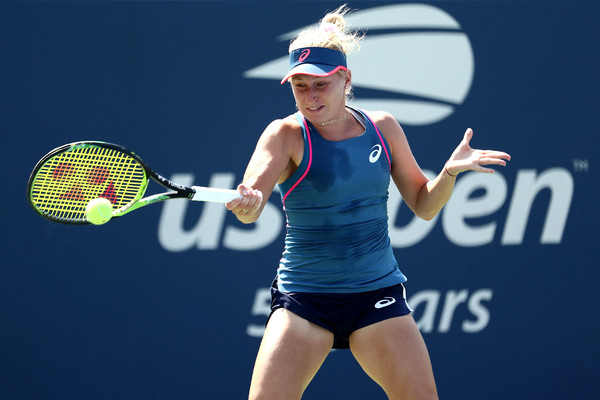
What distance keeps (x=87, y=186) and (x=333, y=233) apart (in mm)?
905

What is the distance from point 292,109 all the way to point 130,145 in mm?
942

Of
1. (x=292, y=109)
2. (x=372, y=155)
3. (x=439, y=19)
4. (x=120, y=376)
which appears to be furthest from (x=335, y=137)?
(x=120, y=376)

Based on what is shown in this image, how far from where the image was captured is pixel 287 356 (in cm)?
287

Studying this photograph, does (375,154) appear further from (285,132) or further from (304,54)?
(304,54)

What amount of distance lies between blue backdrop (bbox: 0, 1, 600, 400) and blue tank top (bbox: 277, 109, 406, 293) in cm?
166

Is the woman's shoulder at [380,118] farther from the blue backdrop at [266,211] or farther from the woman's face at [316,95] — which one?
the blue backdrop at [266,211]

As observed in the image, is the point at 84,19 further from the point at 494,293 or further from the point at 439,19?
the point at 494,293

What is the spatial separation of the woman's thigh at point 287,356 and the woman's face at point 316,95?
73 centimetres

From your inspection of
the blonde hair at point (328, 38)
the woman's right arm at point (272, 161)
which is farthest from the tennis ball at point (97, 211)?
the blonde hair at point (328, 38)

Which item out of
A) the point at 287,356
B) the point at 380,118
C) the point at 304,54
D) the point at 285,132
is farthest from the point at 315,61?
the point at 287,356

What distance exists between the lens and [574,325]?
486 centimetres

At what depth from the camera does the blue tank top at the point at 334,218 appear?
9.94ft

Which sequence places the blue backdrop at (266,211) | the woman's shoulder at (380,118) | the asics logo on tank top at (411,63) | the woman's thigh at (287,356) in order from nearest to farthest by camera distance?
the woman's thigh at (287,356) → the woman's shoulder at (380,118) → the blue backdrop at (266,211) → the asics logo on tank top at (411,63)

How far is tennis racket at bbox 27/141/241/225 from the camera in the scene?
2717 millimetres
